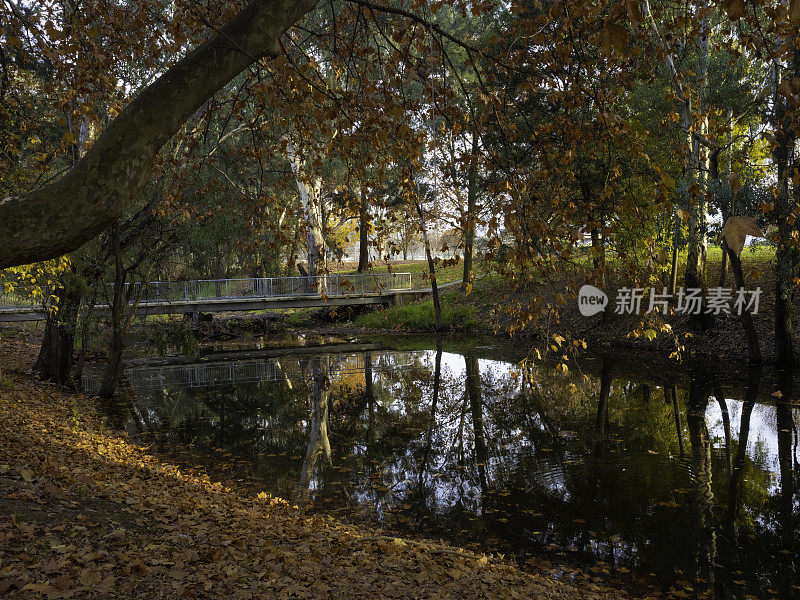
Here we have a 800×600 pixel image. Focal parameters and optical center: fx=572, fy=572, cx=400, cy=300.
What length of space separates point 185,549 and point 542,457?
607 cm

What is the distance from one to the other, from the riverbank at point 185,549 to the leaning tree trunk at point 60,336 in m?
5.82

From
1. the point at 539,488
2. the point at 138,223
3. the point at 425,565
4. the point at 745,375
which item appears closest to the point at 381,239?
the point at 425,565

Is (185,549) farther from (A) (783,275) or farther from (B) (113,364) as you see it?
(A) (783,275)

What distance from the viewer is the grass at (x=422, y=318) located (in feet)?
89.4

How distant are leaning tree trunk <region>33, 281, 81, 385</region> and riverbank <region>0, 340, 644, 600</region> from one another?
5824mm

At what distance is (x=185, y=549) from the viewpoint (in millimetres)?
4453

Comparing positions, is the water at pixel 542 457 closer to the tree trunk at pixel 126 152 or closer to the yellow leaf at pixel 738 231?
the yellow leaf at pixel 738 231

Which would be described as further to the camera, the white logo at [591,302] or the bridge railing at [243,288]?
the bridge railing at [243,288]

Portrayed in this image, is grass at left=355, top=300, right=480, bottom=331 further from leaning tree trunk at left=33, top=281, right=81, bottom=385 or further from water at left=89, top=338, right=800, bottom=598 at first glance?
leaning tree trunk at left=33, top=281, right=81, bottom=385

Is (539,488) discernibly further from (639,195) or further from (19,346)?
(19,346)

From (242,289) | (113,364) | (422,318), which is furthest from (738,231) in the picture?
(242,289)

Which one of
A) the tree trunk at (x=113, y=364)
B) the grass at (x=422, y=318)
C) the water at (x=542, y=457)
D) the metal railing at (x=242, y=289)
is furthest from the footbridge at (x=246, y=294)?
the tree trunk at (x=113, y=364)

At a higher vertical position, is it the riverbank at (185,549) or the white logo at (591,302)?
the white logo at (591,302)

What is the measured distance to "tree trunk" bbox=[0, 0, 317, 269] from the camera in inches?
107
